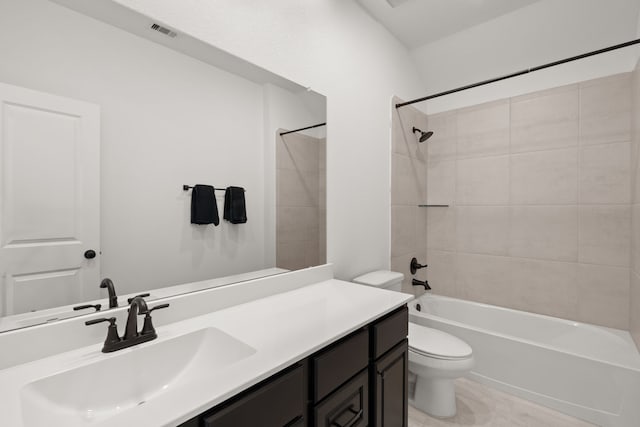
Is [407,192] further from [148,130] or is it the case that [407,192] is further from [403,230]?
[148,130]

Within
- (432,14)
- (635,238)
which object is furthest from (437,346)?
(432,14)

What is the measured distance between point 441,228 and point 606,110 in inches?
57.3

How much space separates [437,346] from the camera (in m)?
1.81

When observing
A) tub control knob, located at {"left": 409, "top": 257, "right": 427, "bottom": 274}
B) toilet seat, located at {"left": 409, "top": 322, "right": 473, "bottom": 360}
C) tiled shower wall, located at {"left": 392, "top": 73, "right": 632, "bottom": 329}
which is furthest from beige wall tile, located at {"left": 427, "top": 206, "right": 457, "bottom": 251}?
toilet seat, located at {"left": 409, "top": 322, "right": 473, "bottom": 360}

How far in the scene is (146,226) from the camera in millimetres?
1077

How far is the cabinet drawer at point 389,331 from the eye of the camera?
4.01ft

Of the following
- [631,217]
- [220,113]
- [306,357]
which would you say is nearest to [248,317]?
[306,357]

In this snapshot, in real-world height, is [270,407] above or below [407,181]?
below

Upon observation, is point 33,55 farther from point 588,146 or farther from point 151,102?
point 588,146

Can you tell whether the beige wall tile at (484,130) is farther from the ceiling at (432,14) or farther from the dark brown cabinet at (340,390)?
the dark brown cabinet at (340,390)

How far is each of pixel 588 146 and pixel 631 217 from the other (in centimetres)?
57

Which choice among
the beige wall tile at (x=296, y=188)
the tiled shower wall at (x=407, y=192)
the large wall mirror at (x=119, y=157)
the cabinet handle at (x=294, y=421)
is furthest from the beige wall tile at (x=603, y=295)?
the cabinet handle at (x=294, y=421)

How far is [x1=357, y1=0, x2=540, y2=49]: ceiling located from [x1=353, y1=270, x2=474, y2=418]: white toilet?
195 cm

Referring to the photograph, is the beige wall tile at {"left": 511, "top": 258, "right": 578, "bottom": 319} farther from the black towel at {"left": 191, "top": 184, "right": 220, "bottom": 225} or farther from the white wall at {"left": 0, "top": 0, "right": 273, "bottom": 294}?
the black towel at {"left": 191, "top": 184, "right": 220, "bottom": 225}
